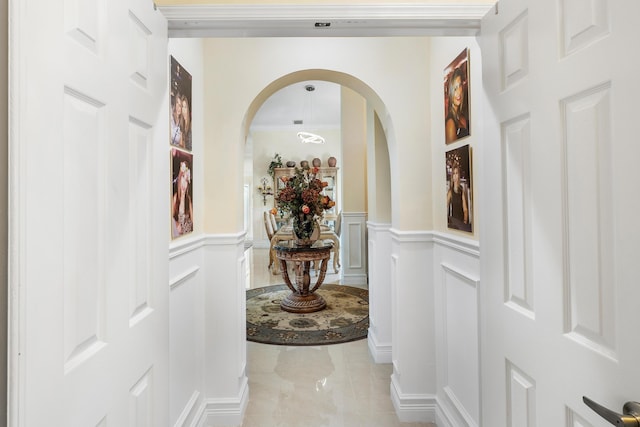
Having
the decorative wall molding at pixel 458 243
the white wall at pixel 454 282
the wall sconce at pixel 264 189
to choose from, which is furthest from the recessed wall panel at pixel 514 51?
the wall sconce at pixel 264 189

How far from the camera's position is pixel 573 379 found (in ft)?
2.61

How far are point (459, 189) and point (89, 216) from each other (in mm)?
1630

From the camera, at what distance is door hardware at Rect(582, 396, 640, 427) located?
0.63 metres

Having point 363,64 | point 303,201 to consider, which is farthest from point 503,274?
point 303,201

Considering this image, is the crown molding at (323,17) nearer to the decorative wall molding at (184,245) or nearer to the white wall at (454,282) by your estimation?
the white wall at (454,282)

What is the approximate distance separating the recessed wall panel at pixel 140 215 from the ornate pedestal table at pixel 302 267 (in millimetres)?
2802

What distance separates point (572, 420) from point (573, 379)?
11 cm

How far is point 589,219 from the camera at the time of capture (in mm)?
757

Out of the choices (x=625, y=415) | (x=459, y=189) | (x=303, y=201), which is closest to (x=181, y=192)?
(x=459, y=189)

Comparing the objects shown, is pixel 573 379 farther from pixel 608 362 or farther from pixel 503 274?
pixel 503 274

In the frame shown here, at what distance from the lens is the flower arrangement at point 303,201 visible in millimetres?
3859

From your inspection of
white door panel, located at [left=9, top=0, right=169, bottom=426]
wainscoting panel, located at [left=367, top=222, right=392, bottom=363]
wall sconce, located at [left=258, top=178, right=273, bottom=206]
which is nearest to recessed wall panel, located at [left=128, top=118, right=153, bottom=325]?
white door panel, located at [left=9, top=0, right=169, bottom=426]

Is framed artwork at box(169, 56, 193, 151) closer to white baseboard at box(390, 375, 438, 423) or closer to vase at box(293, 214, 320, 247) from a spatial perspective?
white baseboard at box(390, 375, 438, 423)

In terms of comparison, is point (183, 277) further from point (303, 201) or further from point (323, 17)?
point (303, 201)
